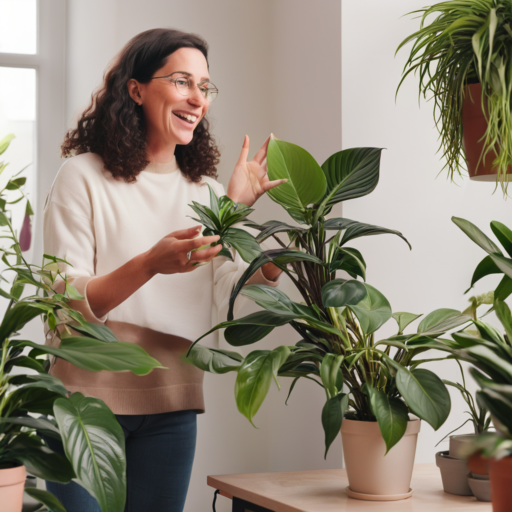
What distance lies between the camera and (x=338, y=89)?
1.66 metres

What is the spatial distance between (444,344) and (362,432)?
0.75 feet

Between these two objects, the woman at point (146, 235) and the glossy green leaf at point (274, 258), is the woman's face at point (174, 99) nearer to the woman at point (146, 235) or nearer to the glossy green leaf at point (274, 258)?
the woman at point (146, 235)

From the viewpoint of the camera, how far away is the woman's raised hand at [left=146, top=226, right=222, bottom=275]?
3.83ft

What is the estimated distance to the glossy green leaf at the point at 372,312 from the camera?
3.68ft

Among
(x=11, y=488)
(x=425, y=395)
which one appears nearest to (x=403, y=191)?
(x=425, y=395)

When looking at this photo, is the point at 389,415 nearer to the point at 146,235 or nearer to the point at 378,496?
the point at 378,496

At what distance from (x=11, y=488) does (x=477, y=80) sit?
112 cm

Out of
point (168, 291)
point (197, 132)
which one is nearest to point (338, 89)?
point (197, 132)

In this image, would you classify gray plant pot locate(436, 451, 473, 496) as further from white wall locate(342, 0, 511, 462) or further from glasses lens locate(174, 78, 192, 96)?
glasses lens locate(174, 78, 192, 96)

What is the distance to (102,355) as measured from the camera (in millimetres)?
912

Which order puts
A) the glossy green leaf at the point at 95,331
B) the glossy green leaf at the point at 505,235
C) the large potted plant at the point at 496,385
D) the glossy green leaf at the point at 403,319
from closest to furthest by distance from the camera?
the large potted plant at the point at 496,385 → the glossy green leaf at the point at 95,331 → the glossy green leaf at the point at 505,235 → the glossy green leaf at the point at 403,319

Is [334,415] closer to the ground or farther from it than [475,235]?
closer to the ground

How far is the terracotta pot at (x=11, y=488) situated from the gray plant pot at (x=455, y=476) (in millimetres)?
818

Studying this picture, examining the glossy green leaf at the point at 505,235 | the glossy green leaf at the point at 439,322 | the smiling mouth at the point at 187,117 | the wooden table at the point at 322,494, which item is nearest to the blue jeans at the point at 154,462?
the wooden table at the point at 322,494
